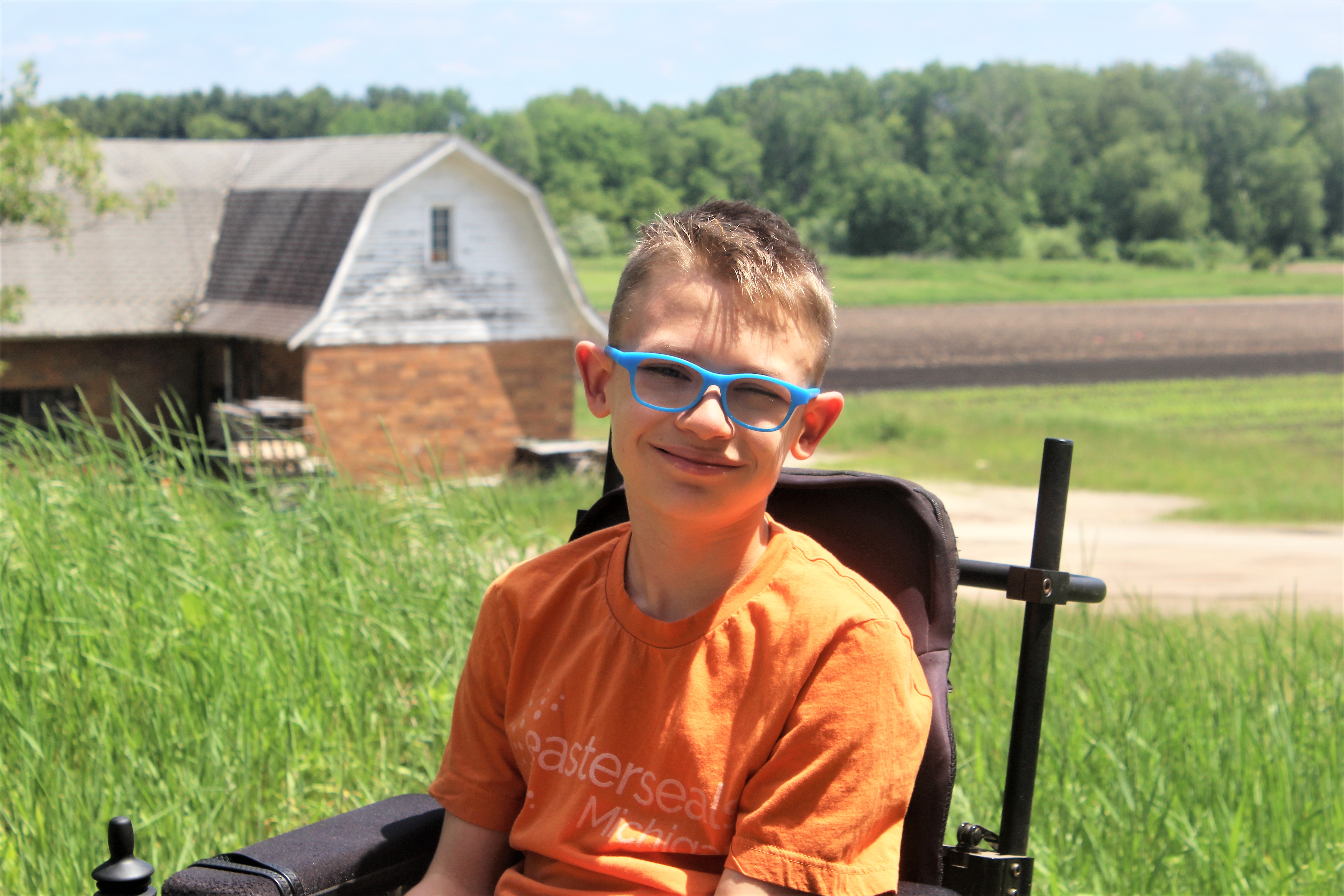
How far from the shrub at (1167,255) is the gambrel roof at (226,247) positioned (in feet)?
284

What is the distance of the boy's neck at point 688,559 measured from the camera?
184 centimetres

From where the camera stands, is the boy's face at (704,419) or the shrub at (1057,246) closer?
the boy's face at (704,419)

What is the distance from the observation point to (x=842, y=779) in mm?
1646

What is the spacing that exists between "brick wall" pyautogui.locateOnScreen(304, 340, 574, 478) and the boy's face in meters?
23.2

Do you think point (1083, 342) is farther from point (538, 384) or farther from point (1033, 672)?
point (1033, 672)

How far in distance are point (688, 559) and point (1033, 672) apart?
73 centimetres

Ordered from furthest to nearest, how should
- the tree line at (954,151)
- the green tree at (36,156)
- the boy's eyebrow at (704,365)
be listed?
the tree line at (954,151) → the green tree at (36,156) → the boy's eyebrow at (704,365)

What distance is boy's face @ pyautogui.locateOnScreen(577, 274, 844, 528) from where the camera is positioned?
175 centimetres

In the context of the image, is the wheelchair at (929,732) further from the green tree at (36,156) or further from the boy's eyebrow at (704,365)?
the green tree at (36,156)

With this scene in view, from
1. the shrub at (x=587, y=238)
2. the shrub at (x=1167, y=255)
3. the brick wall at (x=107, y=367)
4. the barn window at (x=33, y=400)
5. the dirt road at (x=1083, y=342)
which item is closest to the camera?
the barn window at (x=33, y=400)

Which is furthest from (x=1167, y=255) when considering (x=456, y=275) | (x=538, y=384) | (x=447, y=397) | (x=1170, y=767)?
(x=1170, y=767)

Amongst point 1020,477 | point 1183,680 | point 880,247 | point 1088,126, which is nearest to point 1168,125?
point 1088,126

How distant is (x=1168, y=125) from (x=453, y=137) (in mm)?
107564

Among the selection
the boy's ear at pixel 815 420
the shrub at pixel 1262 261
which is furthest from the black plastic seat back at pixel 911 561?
the shrub at pixel 1262 261
